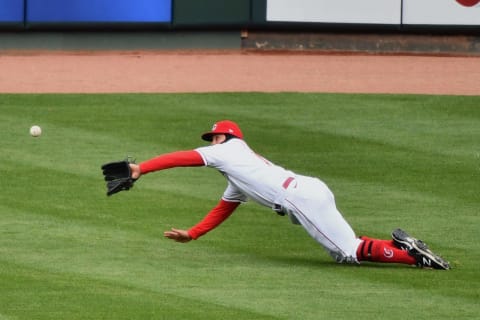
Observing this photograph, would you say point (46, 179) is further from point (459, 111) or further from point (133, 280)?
point (459, 111)

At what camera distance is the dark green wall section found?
72.9 ft

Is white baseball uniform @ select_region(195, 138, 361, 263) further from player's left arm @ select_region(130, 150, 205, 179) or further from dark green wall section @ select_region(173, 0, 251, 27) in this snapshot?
dark green wall section @ select_region(173, 0, 251, 27)

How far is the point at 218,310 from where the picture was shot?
9.05 meters

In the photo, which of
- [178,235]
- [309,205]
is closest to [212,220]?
[178,235]

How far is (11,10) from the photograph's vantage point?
21.6m

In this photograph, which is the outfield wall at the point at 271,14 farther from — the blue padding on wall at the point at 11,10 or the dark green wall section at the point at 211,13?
the blue padding on wall at the point at 11,10

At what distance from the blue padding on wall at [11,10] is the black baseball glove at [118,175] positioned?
468 inches

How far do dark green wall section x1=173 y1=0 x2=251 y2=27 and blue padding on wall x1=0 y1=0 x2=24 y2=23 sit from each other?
7.81 feet

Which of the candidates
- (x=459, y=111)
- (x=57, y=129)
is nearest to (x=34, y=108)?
(x=57, y=129)

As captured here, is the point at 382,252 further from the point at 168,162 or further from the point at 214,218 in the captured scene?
the point at 168,162

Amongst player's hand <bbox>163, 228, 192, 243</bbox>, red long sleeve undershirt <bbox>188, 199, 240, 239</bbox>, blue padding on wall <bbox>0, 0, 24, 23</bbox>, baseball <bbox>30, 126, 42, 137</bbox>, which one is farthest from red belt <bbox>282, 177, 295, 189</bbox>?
blue padding on wall <bbox>0, 0, 24, 23</bbox>

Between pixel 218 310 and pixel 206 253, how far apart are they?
2048 mm

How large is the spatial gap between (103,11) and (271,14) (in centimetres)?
263

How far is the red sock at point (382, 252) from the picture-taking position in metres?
10.4
